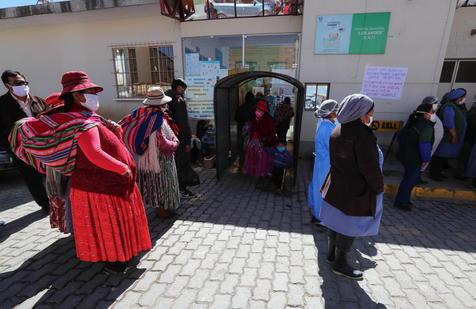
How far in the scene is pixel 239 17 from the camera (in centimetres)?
609

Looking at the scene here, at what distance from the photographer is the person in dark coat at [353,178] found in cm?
221

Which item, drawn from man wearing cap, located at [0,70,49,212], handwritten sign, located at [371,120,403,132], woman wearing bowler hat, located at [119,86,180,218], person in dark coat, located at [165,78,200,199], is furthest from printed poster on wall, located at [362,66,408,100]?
man wearing cap, located at [0,70,49,212]

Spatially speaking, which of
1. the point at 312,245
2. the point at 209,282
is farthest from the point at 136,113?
the point at 312,245

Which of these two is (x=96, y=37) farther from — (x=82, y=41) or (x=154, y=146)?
(x=154, y=146)

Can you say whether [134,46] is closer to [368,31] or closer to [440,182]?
[368,31]

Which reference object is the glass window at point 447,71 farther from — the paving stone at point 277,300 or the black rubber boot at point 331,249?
the paving stone at point 277,300

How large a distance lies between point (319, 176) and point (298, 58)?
12.0ft

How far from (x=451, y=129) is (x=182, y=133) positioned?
16.0 feet

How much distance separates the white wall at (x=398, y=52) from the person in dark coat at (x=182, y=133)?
121 inches

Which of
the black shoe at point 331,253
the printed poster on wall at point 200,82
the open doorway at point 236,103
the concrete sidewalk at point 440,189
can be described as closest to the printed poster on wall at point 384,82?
the open doorway at point 236,103

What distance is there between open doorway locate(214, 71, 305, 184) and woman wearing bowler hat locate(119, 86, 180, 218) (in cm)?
183

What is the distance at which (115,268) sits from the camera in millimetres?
2586

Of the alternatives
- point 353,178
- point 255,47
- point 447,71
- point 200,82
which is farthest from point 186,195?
point 447,71

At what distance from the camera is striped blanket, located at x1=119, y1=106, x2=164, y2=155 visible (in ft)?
10.4
